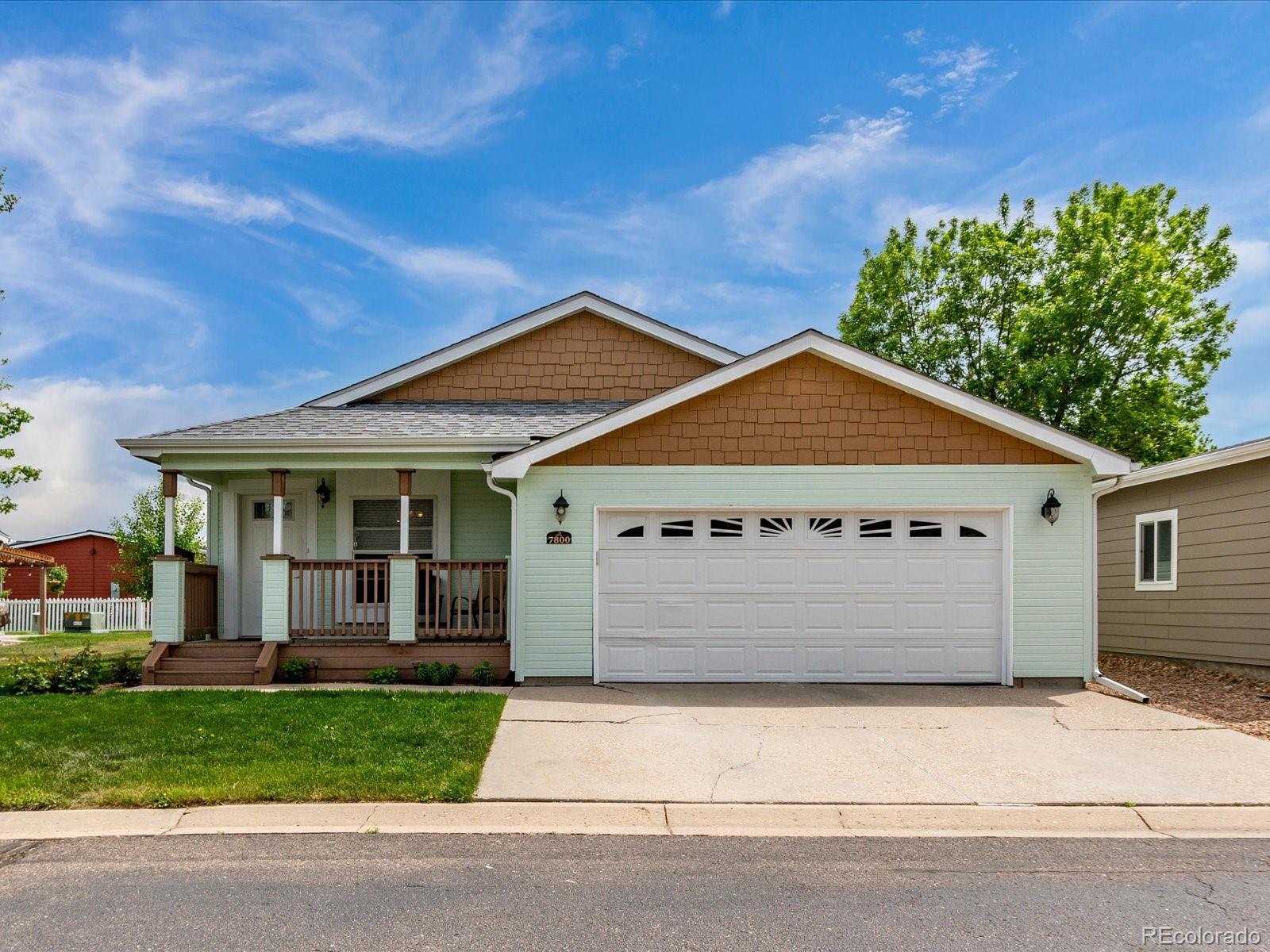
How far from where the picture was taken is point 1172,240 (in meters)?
24.3

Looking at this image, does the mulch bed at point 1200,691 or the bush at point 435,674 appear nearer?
the mulch bed at point 1200,691

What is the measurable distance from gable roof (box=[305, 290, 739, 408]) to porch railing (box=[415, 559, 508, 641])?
3.88 meters

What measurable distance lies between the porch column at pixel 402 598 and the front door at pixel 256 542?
2429 mm

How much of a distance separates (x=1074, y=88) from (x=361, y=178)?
14.5m

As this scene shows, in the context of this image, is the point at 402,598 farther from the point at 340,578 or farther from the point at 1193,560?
the point at 1193,560

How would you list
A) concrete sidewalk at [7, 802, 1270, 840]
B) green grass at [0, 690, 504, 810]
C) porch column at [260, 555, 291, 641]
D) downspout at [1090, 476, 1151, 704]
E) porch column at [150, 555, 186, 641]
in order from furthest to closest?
porch column at [150, 555, 186, 641]
porch column at [260, 555, 291, 641]
downspout at [1090, 476, 1151, 704]
green grass at [0, 690, 504, 810]
concrete sidewalk at [7, 802, 1270, 840]

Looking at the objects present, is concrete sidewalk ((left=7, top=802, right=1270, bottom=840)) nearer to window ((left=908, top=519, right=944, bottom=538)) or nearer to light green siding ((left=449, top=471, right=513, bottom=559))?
window ((left=908, top=519, right=944, bottom=538))

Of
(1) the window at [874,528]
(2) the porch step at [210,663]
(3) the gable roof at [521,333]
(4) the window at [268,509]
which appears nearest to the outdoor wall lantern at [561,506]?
(1) the window at [874,528]

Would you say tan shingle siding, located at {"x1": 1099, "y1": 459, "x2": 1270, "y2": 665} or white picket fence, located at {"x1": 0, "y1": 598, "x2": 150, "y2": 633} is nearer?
tan shingle siding, located at {"x1": 1099, "y1": 459, "x2": 1270, "y2": 665}

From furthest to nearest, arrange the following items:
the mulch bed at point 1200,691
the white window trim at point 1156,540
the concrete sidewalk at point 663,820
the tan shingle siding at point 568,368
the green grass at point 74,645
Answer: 1. the green grass at point 74,645
2. the tan shingle siding at point 568,368
3. the white window trim at point 1156,540
4. the mulch bed at point 1200,691
5. the concrete sidewalk at point 663,820

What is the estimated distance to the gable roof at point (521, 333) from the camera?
14070mm

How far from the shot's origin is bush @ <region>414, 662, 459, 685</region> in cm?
1046

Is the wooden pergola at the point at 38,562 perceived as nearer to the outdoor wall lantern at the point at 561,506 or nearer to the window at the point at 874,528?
Result: the outdoor wall lantern at the point at 561,506


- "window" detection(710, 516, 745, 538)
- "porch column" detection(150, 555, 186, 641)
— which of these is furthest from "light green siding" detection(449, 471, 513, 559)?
"porch column" detection(150, 555, 186, 641)
